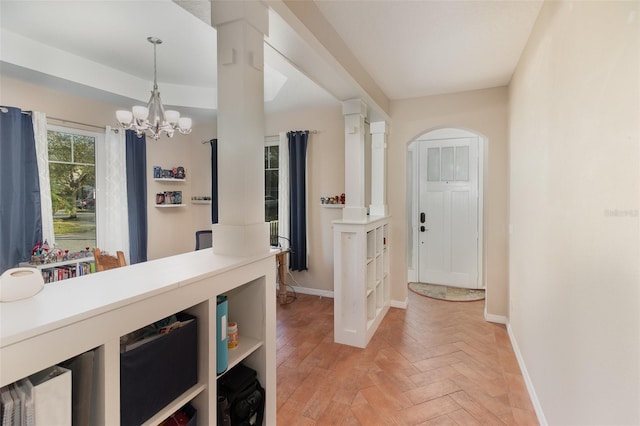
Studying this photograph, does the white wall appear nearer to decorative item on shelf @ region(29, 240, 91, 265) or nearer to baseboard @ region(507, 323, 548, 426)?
baseboard @ region(507, 323, 548, 426)

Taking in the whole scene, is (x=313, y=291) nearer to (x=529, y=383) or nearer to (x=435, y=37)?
(x=529, y=383)

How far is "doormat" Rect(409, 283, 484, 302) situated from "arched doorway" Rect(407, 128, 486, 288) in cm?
12

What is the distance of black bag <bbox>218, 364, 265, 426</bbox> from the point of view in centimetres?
134

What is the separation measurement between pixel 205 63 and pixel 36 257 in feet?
8.52

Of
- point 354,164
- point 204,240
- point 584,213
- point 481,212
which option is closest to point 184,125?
point 204,240

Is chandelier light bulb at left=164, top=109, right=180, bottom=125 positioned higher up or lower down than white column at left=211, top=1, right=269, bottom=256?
higher up

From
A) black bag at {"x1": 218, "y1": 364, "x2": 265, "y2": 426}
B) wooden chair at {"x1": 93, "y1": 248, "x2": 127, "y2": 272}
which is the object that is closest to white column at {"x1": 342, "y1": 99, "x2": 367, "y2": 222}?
black bag at {"x1": 218, "y1": 364, "x2": 265, "y2": 426}

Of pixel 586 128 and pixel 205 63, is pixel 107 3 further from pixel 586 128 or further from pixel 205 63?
pixel 586 128

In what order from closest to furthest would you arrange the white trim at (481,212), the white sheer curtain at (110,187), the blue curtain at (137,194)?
1. the white sheer curtain at (110,187)
2. the blue curtain at (137,194)
3. the white trim at (481,212)

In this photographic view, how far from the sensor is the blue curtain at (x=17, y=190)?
115 inches

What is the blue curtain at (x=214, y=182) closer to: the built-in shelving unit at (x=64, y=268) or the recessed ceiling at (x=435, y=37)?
the built-in shelving unit at (x=64, y=268)

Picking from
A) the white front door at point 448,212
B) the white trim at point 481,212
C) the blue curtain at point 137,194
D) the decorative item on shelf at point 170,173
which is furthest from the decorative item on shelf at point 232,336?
the white trim at point 481,212

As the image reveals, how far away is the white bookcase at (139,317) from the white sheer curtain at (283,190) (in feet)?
9.41

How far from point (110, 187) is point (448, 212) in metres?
4.64
